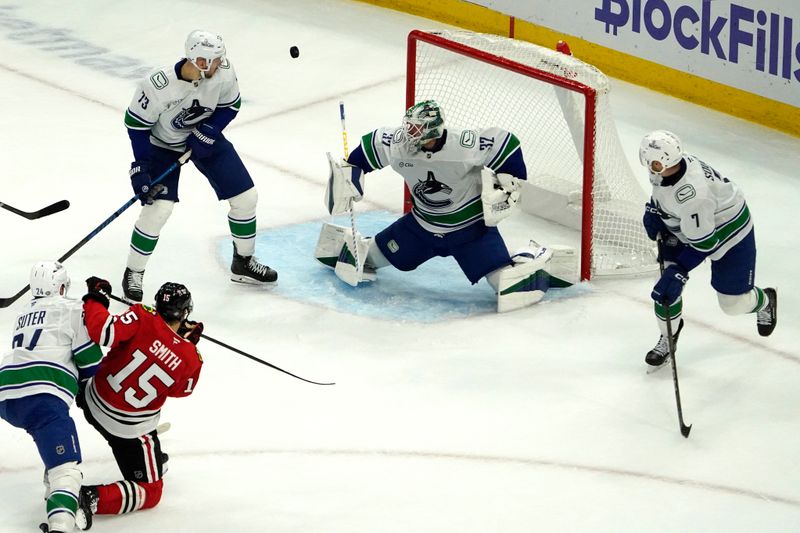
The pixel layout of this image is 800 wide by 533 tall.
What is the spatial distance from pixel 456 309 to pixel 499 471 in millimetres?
1343

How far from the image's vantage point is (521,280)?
6137 millimetres

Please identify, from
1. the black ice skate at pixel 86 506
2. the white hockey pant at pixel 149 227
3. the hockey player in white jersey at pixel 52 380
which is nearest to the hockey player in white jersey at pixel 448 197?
the white hockey pant at pixel 149 227

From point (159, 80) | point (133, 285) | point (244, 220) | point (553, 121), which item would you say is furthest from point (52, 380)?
point (553, 121)

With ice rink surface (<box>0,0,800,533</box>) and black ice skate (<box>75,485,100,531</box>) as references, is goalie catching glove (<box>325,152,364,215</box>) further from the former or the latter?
black ice skate (<box>75,485,100,531</box>)

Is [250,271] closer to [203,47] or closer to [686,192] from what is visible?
[203,47]

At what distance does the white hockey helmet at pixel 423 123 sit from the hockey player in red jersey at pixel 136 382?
5.18 feet

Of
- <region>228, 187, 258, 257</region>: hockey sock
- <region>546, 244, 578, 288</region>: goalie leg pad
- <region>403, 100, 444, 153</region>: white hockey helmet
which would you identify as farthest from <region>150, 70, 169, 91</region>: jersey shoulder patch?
<region>546, 244, 578, 288</region>: goalie leg pad

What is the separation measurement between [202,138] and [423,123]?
0.87m

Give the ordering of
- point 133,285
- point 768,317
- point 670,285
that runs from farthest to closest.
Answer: point 133,285
point 768,317
point 670,285

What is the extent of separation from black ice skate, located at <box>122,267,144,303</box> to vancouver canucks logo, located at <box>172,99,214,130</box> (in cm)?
61

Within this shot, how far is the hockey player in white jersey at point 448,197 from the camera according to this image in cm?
600

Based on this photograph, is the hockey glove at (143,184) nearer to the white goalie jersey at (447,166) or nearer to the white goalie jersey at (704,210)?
the white goalie jersey at (447,166)

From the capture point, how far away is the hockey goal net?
21.2ft

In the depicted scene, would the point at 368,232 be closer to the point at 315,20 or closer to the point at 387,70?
the point at 387,70
